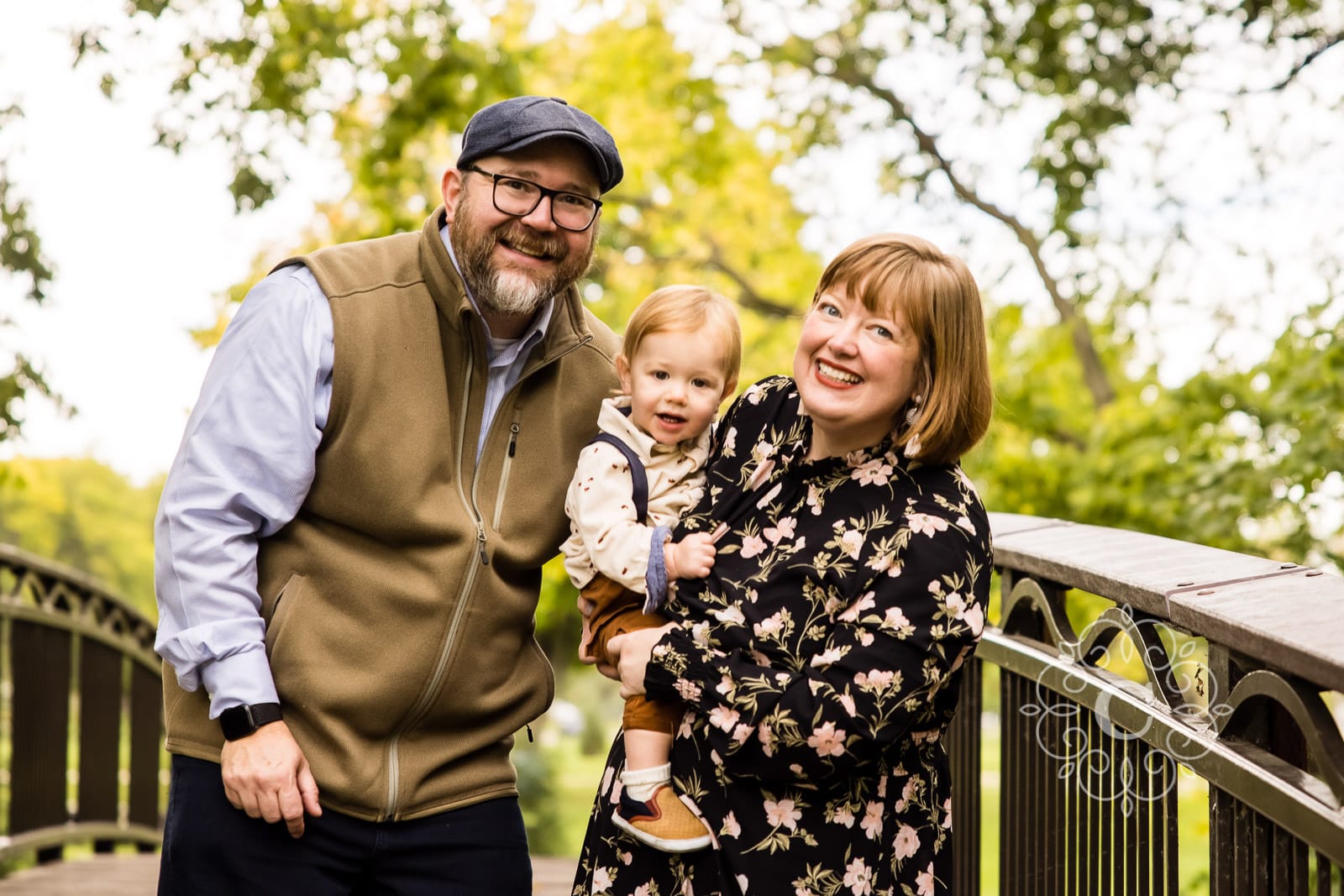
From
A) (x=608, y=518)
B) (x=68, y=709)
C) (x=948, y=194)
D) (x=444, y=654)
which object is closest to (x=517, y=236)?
(x=608, y=518)

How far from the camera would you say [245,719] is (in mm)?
2256

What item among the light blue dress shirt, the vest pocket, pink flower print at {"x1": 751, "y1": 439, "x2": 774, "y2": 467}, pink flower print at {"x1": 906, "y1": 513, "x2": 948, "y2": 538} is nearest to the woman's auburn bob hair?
pink flower print at {"x1": 906, "y1": 513, "x2": 948, "y2": 538}

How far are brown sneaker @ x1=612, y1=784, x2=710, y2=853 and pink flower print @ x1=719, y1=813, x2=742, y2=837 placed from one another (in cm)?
4

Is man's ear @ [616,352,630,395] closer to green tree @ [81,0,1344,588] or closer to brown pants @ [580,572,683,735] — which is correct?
brown pants @ [580,572,683,735]

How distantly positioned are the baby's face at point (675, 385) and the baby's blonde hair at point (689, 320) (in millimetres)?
15

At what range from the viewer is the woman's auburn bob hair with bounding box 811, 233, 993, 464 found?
6.73 feet

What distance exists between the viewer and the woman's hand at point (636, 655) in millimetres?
2168

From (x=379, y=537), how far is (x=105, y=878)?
3775 mm

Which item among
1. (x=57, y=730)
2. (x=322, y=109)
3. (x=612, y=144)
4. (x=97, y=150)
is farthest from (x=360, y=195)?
(x=612, y=144)

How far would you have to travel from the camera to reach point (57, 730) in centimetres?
531

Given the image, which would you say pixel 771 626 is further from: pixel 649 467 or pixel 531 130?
pixel 531 130

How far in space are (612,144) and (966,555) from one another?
44.6 inches

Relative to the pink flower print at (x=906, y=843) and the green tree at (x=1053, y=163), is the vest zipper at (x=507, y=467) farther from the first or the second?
the green tree at (x=1053, y=163)

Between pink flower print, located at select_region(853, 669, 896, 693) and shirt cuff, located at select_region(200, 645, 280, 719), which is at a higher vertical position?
pink flower print, located at select_region(853, 669, 896, 693)
